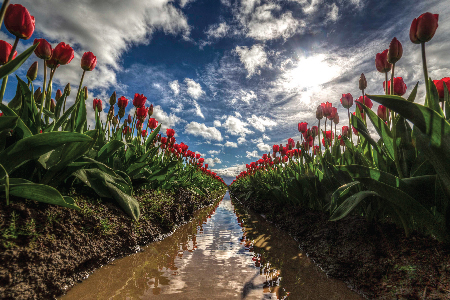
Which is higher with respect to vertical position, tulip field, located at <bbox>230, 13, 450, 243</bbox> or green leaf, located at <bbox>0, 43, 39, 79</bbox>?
green leaf, located at <bbox>0, 43, 39, 79</bbox>

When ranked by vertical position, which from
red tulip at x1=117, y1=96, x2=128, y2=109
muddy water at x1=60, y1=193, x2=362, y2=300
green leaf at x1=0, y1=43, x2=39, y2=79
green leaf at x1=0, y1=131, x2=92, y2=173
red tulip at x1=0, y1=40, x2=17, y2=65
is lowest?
muddy water at x1=60, y1=193, x2=362, y2=300

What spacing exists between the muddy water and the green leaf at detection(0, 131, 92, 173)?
Result: 35.4 inches

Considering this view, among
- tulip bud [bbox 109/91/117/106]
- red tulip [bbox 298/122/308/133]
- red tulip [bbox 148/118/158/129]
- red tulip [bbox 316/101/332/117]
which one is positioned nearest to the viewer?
tulip bud [bbox 109/91/117/106]

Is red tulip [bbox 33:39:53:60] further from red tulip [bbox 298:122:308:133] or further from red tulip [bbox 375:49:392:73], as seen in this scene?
red tulip [bbox 298:122:308:133]

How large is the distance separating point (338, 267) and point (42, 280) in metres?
1.98

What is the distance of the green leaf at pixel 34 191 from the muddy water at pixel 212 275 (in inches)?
22.6

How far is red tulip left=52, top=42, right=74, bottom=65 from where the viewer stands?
206 cm

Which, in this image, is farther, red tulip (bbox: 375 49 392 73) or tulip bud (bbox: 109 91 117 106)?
tulip bud (bbox: 109 91 117 106)

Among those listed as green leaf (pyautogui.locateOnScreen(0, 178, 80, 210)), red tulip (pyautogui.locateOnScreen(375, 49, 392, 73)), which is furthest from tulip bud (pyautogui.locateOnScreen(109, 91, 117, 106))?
red tulip (pyautogui.locateOnScreen(375, 49, 392, 73))

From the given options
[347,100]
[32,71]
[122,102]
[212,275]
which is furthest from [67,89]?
[347,100]

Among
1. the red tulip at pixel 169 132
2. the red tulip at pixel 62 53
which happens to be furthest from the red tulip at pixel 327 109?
the red tulip at pixel 169 132

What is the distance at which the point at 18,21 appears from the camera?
64.5 inches

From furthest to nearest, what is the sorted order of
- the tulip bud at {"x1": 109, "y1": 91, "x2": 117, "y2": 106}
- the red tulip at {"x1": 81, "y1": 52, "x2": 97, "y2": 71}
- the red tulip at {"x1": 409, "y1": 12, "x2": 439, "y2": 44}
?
the tulip bud at {"x1": 109, "y1": 91, "x2": 117, "y2": 106}
the red tulip at {"x1": 81, "y1": 52, "x2": 97, "y2": 71}
the red tulip at {"x1": 409, "y1": 12, "x2": 439, "y2": 44}

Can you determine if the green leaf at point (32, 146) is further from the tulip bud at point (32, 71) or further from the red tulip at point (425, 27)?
the red tulip at point (425, 27)
